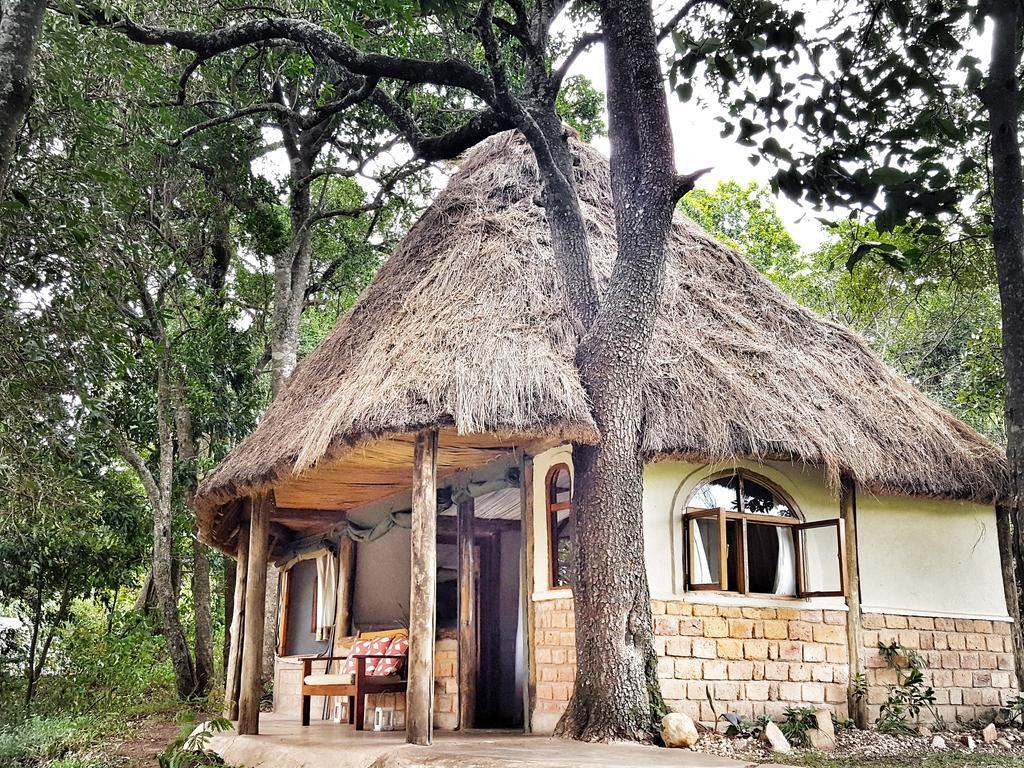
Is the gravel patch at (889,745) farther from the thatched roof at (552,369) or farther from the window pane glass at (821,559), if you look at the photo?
the thatched roof at (552,369)

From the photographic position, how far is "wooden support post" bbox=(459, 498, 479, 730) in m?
8.23

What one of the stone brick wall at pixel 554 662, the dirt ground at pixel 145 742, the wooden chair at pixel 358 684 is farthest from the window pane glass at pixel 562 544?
the dirt ground at pixel 145 742

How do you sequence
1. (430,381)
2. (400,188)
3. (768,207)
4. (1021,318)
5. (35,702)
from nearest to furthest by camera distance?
(430,381), (1021,318), (35,702), (400,188), (768,207)

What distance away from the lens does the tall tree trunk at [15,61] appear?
4.01 m

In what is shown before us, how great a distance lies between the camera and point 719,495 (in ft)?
26.7

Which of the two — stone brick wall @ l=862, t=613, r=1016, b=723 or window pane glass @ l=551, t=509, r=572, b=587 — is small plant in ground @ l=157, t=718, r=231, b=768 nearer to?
window pane glass @ l=551, t=509, r=572, b=587

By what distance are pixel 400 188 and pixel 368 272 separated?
1.25m

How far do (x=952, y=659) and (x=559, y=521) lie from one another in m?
3.91

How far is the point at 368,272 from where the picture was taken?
1385 centimetres

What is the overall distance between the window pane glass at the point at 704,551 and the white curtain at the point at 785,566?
65cm

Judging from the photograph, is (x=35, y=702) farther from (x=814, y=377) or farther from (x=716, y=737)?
(x=814, y=377)

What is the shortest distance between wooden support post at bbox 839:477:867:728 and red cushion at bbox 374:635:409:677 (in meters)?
3.72

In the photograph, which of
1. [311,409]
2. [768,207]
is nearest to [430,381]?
[311,409]

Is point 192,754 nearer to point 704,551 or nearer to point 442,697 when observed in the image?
point 442,697
